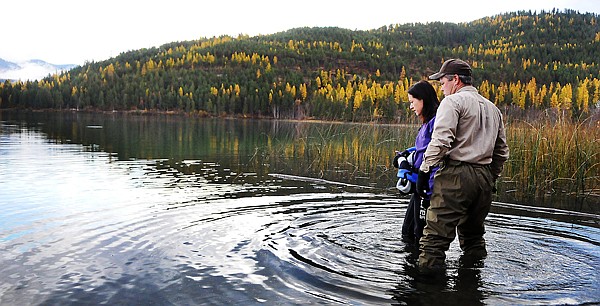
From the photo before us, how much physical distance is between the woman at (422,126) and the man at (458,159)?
31cm

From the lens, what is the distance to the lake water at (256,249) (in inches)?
202

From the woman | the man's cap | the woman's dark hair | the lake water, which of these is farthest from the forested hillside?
the man's cap

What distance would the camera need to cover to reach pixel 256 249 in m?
6.73

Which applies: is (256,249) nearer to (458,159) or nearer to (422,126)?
(422,126)

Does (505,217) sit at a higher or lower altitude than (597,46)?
lower

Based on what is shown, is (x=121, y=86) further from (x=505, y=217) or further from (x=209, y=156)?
(x=505, y=217)

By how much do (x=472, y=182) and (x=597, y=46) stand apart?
214 m

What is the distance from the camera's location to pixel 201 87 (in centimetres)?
12925

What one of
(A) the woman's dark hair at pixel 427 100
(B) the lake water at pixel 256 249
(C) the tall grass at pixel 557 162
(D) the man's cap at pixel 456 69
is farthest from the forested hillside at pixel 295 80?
(D) the man's cap at pixel 456 69

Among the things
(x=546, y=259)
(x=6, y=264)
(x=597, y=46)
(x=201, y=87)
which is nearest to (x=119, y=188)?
(x=6, y=264)

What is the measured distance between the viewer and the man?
533cm

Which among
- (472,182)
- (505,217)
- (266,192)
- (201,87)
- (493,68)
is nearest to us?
→ (472,182)

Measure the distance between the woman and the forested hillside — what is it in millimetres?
66017

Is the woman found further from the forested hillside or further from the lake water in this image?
the forested hillside
